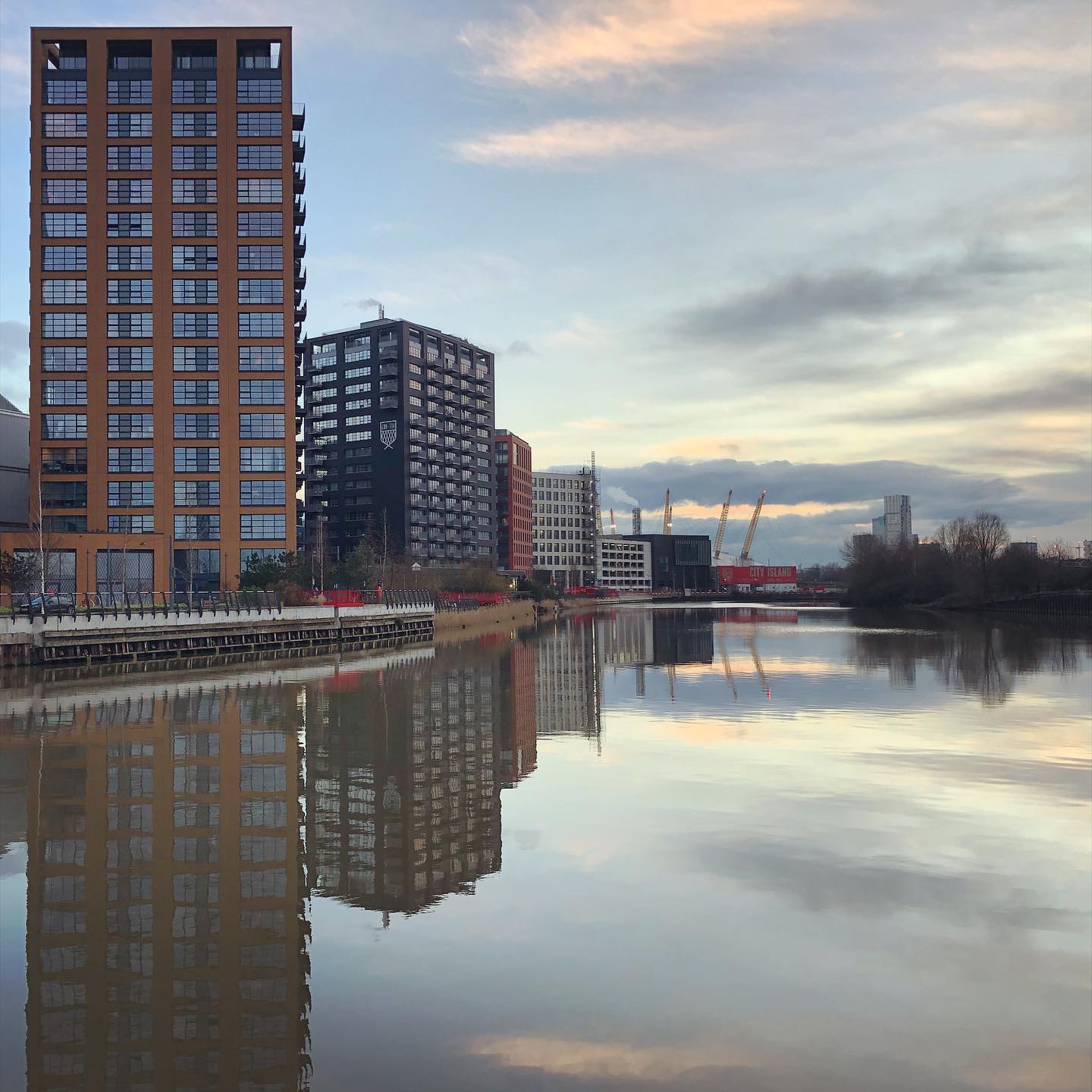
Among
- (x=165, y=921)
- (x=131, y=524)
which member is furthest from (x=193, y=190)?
(x=165, y=921)

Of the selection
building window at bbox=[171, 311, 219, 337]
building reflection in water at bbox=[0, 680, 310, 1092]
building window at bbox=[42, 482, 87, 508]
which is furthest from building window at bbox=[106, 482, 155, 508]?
building reflection in water at bbox=[0, 680, 310, 1092]

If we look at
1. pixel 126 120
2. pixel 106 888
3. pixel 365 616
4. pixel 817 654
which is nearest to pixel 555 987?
pixel 106 888

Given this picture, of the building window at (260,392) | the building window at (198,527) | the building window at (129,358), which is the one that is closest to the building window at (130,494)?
the building window at (198,527)

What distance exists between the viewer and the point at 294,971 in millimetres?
10297

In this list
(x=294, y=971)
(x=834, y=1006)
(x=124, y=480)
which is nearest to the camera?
(x=834, y=1006)

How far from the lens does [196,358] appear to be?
99.1 m

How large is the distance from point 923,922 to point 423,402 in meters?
175

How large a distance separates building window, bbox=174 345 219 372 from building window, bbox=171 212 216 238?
34.9ft

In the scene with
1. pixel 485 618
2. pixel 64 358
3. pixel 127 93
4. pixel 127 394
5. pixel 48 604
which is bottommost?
pixel 485 618

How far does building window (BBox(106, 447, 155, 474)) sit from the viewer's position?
98.3 m

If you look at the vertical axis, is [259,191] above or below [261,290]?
above

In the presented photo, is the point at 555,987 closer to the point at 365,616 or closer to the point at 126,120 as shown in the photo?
the point at 365,616

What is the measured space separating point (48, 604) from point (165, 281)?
52.2m

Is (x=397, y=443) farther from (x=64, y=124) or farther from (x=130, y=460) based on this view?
(x=64, y=124)
